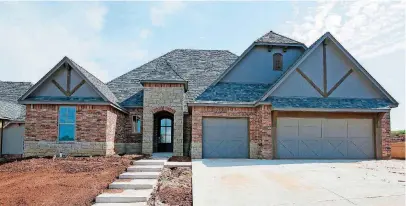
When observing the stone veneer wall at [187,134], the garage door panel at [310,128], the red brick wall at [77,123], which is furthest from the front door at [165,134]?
the garage door panel at [310,128]

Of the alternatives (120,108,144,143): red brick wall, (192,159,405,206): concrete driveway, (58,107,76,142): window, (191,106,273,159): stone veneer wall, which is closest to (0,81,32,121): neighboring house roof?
(58,107,76,142): window

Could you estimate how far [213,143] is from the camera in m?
16.0

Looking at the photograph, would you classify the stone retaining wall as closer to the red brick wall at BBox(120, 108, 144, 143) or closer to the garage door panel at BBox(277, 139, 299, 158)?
the red brick wall at BBox(120, 108, 144, 143)

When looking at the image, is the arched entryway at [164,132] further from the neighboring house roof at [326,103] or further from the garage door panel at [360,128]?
the garage door panel at [360,128]

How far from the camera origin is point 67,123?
15.3 metres

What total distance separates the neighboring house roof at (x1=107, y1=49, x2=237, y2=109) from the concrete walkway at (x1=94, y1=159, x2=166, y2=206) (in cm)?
673

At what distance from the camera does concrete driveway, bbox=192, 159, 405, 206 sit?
7.10 meters

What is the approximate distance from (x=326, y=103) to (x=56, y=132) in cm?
1342

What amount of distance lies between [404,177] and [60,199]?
33.6ft

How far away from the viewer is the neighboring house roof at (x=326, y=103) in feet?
50.1

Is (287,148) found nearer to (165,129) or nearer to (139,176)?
(165,129)

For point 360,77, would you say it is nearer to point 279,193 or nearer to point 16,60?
point 279,193

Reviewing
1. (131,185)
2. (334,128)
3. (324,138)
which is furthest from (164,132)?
(131,185)

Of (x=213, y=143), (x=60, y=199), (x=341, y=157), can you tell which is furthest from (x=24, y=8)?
(x=341, y=157)
